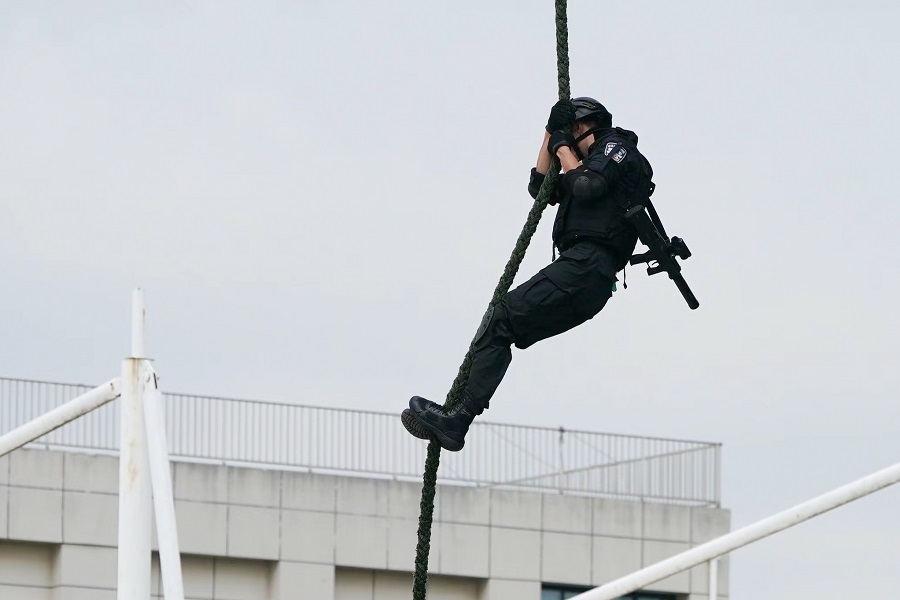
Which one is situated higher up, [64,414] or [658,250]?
[658,250]

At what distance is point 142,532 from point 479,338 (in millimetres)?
3068

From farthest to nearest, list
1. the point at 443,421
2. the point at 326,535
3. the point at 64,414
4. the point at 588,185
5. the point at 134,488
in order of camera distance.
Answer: the point at 326,535, the point at 443,421, the point at 588,185, the point at 64,414, the point at 134,488

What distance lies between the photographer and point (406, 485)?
3597 cm

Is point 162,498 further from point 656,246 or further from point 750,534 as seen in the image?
point 656,246

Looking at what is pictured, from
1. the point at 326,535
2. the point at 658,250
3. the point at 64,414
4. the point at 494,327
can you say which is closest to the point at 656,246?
the point at 658,250

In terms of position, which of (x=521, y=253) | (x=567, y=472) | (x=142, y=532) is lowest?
(x=142, y=532)

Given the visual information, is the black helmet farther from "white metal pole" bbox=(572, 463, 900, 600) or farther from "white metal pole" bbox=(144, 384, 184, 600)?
"white metal pole" bbox=(144, 384, 184, 600)

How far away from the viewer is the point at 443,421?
9.98 metres

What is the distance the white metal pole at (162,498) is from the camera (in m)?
Answer: 6.91

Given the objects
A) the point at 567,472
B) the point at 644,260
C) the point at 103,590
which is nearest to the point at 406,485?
the point at 567,472

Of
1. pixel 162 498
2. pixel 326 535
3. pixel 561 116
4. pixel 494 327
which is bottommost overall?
pixel 162 498

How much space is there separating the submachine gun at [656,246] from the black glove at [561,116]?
0.54 meters

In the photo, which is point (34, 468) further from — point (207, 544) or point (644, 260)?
point (644, 260)

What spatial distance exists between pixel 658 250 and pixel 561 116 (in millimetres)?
841
